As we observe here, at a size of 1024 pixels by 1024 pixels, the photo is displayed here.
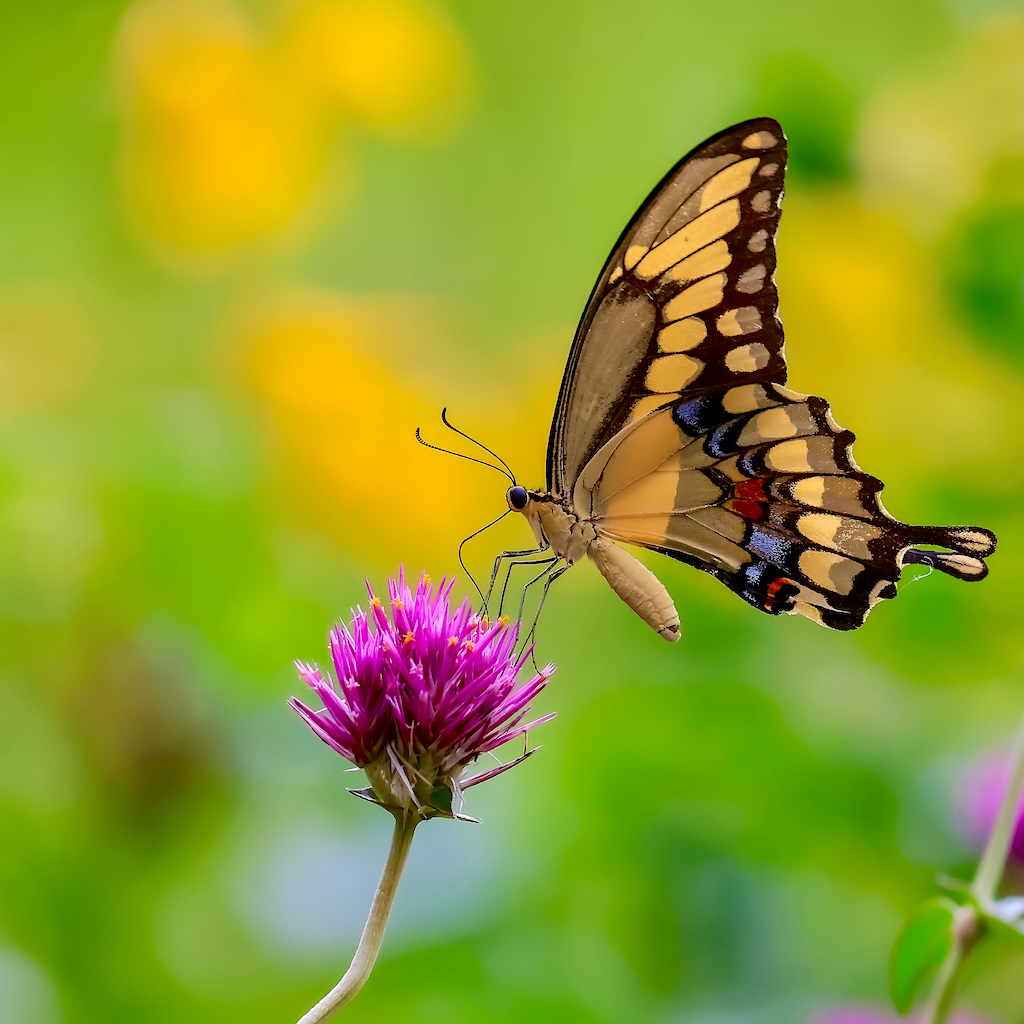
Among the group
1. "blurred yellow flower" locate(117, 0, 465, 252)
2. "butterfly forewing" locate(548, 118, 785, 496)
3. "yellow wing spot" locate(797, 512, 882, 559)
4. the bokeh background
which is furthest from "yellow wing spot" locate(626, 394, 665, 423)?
"blurred yellow flower" locate(117, 0, 465, 252)

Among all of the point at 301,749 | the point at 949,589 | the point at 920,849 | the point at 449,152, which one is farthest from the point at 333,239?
the point at 920,849

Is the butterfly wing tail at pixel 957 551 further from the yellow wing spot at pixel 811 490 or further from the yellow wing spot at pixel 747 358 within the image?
the yellow wing spot at pixel 747 358

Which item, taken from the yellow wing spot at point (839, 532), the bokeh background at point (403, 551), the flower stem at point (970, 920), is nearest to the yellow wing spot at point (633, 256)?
the yellow wing spot at point (839, 532)

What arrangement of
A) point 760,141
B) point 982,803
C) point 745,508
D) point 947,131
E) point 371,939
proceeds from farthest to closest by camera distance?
point 947,131, point 982,803, point 745,508, point 760,141, point 371,939

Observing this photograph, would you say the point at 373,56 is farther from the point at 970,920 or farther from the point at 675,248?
the point at 970,920

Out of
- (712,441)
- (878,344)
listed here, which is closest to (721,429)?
(712,441)

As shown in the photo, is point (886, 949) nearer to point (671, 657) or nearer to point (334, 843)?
point (671, 657)

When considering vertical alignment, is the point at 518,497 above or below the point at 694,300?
below

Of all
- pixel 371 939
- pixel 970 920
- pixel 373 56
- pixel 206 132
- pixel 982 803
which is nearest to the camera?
pixel 371 939
